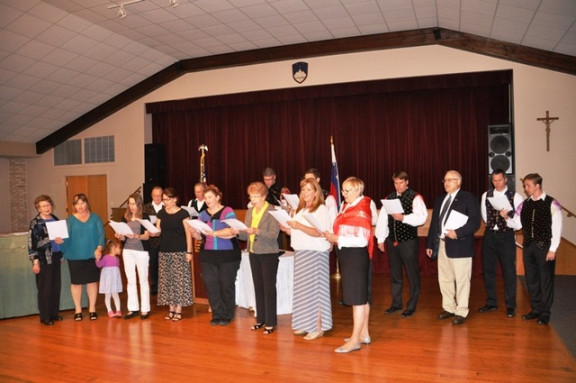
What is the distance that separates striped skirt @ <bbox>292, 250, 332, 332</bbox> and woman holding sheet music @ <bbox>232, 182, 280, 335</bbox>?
27cm

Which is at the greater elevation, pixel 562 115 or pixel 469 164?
pixel 562 115

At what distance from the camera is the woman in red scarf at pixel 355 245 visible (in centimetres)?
402

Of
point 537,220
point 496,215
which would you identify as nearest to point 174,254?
point 496,215

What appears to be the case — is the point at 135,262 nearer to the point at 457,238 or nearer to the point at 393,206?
the point at 393,206

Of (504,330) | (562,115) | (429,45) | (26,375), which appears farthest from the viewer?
(429,45)

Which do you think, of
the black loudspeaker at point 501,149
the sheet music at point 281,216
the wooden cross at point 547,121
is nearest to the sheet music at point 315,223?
the sheet music at point 281,216

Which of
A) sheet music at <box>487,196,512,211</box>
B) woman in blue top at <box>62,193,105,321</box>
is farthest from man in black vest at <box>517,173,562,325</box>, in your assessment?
woman in blue top at <box>62,193,105,321</box>

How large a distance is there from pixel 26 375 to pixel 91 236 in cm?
186

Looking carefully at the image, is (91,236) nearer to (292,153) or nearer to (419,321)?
(419,321)

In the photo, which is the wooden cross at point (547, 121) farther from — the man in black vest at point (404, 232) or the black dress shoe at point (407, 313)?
the black dress shoe at point (407, 313)

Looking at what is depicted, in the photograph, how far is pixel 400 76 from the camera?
891 centimetres

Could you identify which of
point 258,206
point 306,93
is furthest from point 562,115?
point 258,206

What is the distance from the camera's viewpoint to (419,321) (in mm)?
5109

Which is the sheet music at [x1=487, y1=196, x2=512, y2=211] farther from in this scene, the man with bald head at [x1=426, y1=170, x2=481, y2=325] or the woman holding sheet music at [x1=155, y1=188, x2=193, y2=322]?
the woman holding sheet music at [x1=155, y1=188, x2=193, y2=322]
